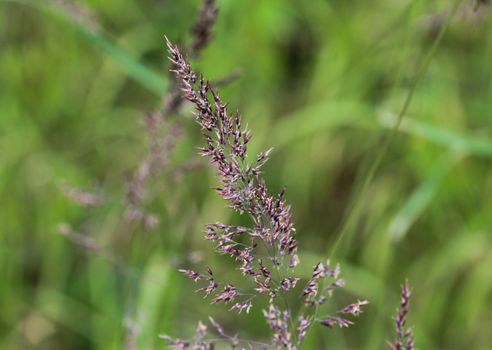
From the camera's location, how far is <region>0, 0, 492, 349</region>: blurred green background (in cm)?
241

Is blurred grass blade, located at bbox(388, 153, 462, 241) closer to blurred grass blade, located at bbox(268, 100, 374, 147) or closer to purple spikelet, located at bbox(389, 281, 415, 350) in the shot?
blurred grass blade, located at bbox(268, 100, 374, 147)

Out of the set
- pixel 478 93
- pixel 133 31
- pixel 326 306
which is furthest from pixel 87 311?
pixel 478 93

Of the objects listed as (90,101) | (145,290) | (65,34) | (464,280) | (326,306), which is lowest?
(145,290)

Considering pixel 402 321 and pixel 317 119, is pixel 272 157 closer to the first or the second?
pixel 317 119

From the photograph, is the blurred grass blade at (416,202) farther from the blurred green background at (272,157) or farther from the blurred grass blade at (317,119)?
the blurred grass blade at (317,119)

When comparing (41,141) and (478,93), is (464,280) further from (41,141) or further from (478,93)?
(41,141)

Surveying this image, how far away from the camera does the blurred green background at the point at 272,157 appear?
2.41 m

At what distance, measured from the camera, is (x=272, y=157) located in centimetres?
284

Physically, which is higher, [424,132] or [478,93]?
[478,93]

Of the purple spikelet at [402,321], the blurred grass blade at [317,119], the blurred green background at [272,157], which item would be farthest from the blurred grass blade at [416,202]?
the purple spikelet at [402,321]

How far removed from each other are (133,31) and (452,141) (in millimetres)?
1593

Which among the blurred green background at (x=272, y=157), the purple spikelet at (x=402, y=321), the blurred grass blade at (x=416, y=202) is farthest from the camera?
the blurred green background at (x=272, y=157)

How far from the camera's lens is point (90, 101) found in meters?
2.90

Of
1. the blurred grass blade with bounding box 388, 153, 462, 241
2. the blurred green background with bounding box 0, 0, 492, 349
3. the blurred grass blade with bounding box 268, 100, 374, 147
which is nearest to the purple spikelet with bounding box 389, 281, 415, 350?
the blurred grass blade with bounding box 388, 153, 462, 241
